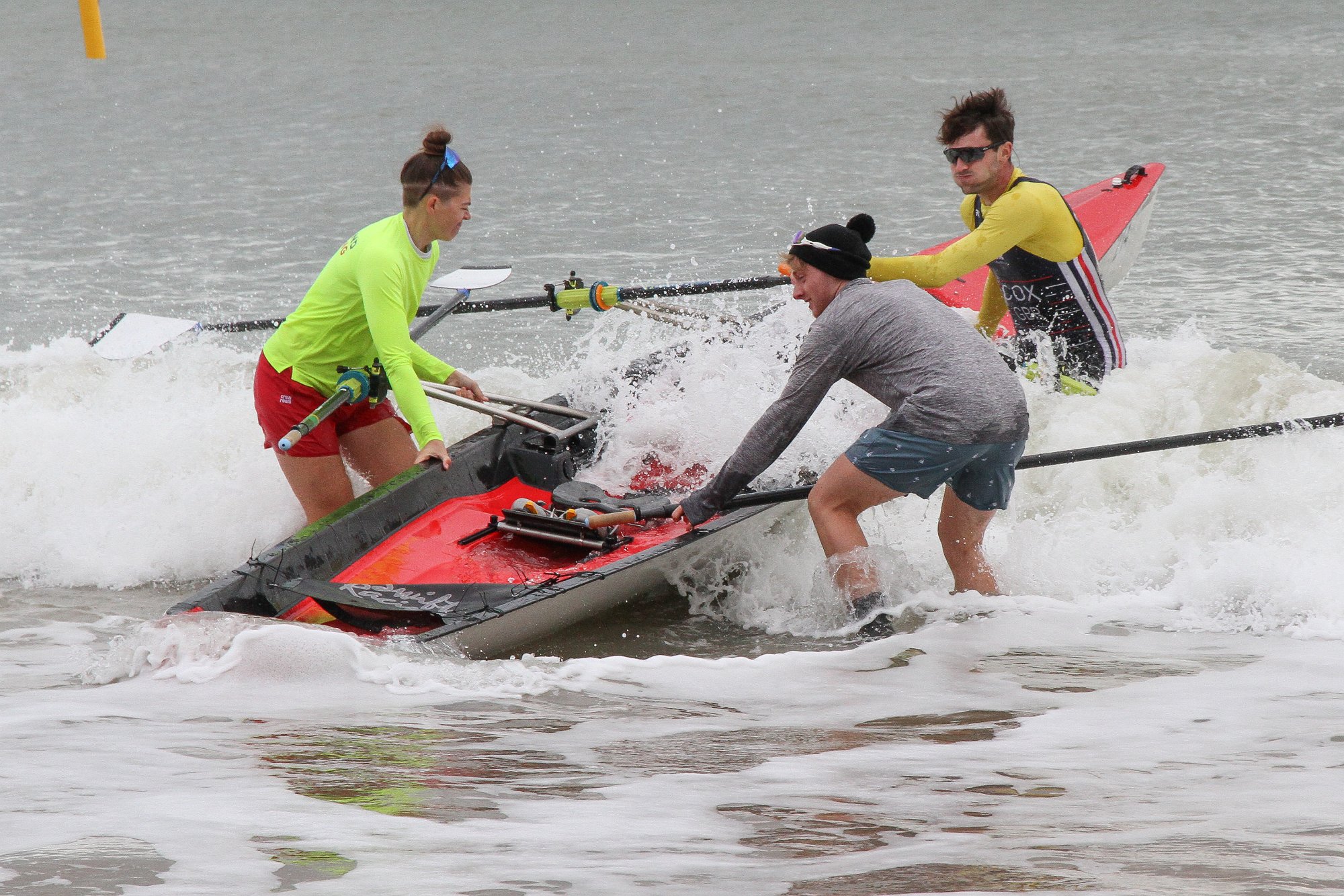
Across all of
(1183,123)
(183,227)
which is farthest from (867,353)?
(1183,123)

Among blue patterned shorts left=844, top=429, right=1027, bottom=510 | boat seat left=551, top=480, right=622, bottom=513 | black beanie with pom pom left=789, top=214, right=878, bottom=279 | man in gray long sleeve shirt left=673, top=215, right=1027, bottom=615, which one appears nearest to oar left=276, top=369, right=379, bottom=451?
boat seat left=551, top=480, right=622, bottom=513

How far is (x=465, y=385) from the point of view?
495 centimetres

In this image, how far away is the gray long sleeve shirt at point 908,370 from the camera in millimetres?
4012

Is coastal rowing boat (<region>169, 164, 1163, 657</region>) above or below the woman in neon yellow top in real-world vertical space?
below

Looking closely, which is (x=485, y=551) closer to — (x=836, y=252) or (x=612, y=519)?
(x=612, y=519)

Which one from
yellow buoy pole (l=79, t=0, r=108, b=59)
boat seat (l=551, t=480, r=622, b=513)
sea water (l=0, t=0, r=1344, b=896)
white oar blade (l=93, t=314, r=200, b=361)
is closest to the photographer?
sea water (l=0, t=0, r=1344, b=896)

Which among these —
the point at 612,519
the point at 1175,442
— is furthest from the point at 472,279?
the point at 1175,442

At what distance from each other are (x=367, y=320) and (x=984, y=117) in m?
2.24

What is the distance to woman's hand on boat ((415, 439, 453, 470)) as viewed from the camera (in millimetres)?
4602

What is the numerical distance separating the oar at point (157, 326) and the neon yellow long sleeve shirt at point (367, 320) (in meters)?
0.89

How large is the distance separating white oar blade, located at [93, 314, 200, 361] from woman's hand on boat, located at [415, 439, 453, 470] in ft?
4.89

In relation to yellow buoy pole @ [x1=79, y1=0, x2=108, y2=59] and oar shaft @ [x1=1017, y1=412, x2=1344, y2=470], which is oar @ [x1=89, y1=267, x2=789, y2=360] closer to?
yellow buoy pole @ [x1=79, y1=0, x2=108, y2=59]

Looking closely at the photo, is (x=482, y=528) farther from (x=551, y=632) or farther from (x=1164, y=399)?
(x=1164, y=399)

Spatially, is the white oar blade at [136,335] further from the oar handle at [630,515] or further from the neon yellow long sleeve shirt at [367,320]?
the oar handle at [630,515]
